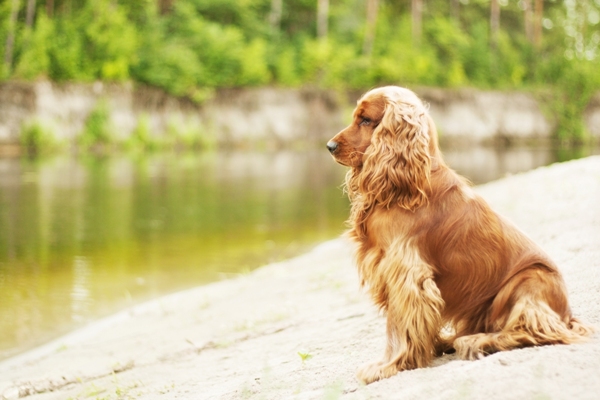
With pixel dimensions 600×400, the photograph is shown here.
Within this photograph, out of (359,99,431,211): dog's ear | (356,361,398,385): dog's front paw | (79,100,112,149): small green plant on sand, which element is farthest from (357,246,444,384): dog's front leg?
(79,100,112,149): small green plant on sand

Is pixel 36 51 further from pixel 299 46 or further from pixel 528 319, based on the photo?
pixel 528 319

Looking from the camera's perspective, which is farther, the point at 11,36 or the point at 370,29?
the point at 370,29

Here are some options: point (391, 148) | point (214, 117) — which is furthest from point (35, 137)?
point (391, 148)

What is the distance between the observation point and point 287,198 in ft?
66.6

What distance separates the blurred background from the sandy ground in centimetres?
128

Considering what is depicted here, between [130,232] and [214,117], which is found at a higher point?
[214,117]

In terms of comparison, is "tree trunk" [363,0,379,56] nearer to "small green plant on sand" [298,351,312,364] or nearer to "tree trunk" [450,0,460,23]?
"tree trunk" [450,0,460,23]

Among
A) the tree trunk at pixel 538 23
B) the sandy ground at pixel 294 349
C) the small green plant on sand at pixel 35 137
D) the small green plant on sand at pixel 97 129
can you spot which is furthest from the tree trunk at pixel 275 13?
the sandy ground at pixel 294 349

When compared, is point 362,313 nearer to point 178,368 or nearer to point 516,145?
point 178,368

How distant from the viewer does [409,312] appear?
3.93 metres

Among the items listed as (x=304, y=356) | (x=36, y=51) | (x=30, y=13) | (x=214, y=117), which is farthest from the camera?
(x=214, y=117)

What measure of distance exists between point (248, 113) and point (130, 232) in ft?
112

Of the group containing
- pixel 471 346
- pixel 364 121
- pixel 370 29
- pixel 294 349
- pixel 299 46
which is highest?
pixel 370 29

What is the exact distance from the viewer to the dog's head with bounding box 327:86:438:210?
4066 millimetres
